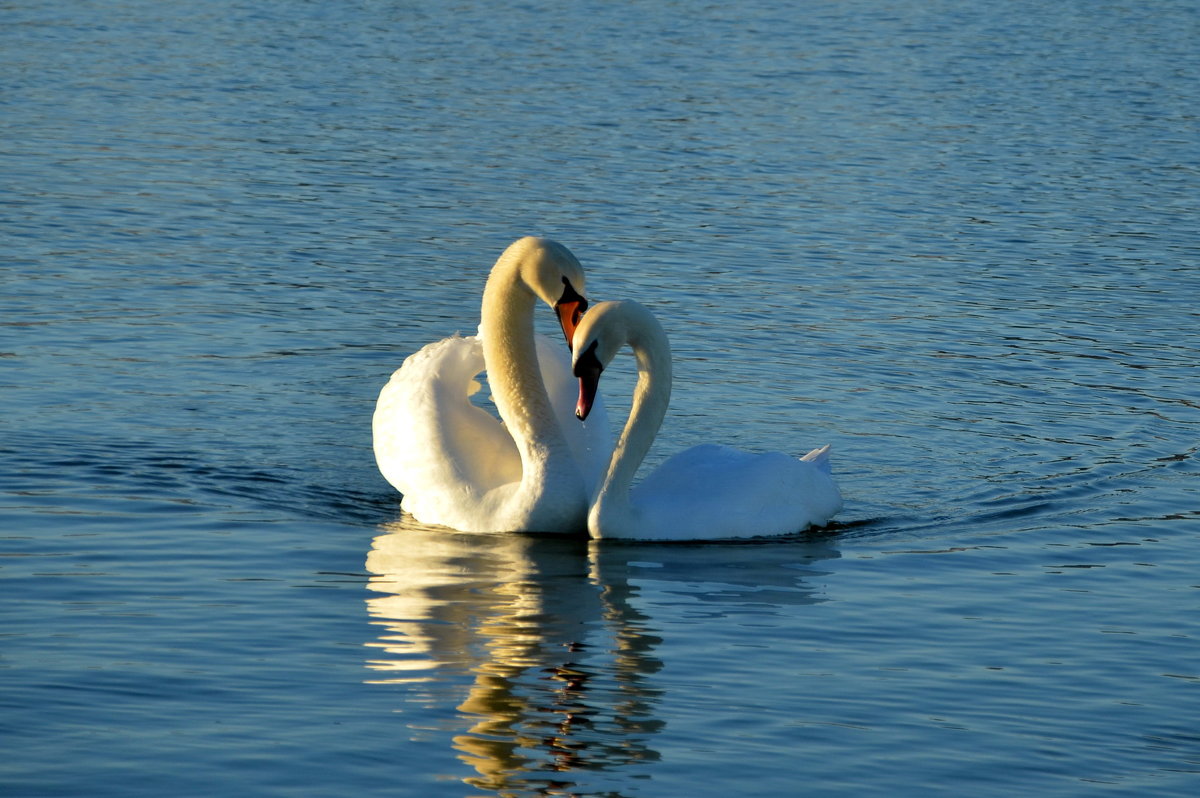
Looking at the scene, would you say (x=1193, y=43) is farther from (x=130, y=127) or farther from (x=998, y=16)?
(x=130, y=127)

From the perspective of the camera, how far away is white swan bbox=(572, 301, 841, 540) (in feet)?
32.4

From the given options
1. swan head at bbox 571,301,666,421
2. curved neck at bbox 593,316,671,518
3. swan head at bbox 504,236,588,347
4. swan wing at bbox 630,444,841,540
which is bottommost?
swan wing at bbox 630,444,841,540

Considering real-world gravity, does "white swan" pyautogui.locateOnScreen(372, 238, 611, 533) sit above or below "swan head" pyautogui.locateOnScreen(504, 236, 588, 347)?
below

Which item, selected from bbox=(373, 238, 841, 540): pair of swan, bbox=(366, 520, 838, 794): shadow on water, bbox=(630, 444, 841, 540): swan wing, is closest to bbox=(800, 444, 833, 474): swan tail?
bbox=(373, 238, 841, 540): pair of swan

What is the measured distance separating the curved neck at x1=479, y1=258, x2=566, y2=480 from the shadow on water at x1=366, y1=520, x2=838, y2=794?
1.58 feet

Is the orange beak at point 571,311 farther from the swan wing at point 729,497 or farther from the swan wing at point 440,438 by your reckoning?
the swan wing at point 729,497

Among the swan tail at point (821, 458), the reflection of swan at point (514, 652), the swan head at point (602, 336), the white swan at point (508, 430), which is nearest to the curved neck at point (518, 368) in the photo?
the white swan at point (508, 430)

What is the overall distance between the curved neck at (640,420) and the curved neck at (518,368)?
0.36 meters

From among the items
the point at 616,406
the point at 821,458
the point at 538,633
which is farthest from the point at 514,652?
the point at 616,406

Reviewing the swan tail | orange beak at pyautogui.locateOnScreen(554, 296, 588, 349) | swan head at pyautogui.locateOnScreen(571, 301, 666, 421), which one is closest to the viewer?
swan head at pyautogui.locateOnScreen(571, 301, 666, 421)

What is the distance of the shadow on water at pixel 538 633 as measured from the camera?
23.0ft

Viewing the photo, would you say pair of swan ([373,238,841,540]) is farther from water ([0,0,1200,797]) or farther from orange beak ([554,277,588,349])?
water ([0,0,1200,797])

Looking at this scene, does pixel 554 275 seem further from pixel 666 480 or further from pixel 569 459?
pixel 666 480

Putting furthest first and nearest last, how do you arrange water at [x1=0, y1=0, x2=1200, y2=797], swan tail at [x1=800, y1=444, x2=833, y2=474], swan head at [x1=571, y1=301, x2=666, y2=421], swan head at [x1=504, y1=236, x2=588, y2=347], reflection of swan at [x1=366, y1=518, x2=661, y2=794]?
swan tail at [x1=800, y1=444, x2=833, y2=474] < swan head at [x1=504, y1=236, x2=588, y2=347] < swan head at [x1=571, y1=301, x2=666, y2=421] < water at [x1=0, y1=0, x2=1200, y2=797] < reflection of swan at [x1=366, y1=518, x2=661, y2=794]
